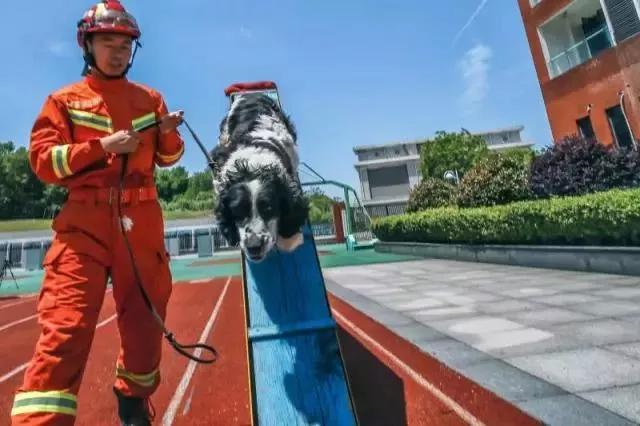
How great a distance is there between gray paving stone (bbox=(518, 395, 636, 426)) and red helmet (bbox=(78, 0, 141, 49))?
3.82m

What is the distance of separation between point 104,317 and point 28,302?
21.8ft

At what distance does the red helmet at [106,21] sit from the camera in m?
2.49

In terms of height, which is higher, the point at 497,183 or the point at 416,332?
the point at 497,183

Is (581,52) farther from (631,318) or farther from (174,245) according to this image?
(174,245)

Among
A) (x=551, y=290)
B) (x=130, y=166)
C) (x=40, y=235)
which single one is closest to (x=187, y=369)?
(x=130, y=166)

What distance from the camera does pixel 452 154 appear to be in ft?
135

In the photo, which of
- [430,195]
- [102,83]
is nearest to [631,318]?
[102,83]

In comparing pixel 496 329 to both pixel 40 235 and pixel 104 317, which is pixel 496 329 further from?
pixel 40 235

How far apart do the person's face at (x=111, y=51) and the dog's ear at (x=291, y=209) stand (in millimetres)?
1483

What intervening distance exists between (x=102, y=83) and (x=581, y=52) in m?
19.1

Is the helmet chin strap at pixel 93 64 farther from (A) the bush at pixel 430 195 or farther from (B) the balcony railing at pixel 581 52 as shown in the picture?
(B) the balcony railing at pixel 581 52

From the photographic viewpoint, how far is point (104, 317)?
771 centimetres

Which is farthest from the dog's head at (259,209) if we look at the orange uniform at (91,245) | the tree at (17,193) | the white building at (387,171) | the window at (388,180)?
the tree at (17,193)

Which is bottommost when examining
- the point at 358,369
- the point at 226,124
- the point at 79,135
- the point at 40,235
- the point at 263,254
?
the point at 358,369
